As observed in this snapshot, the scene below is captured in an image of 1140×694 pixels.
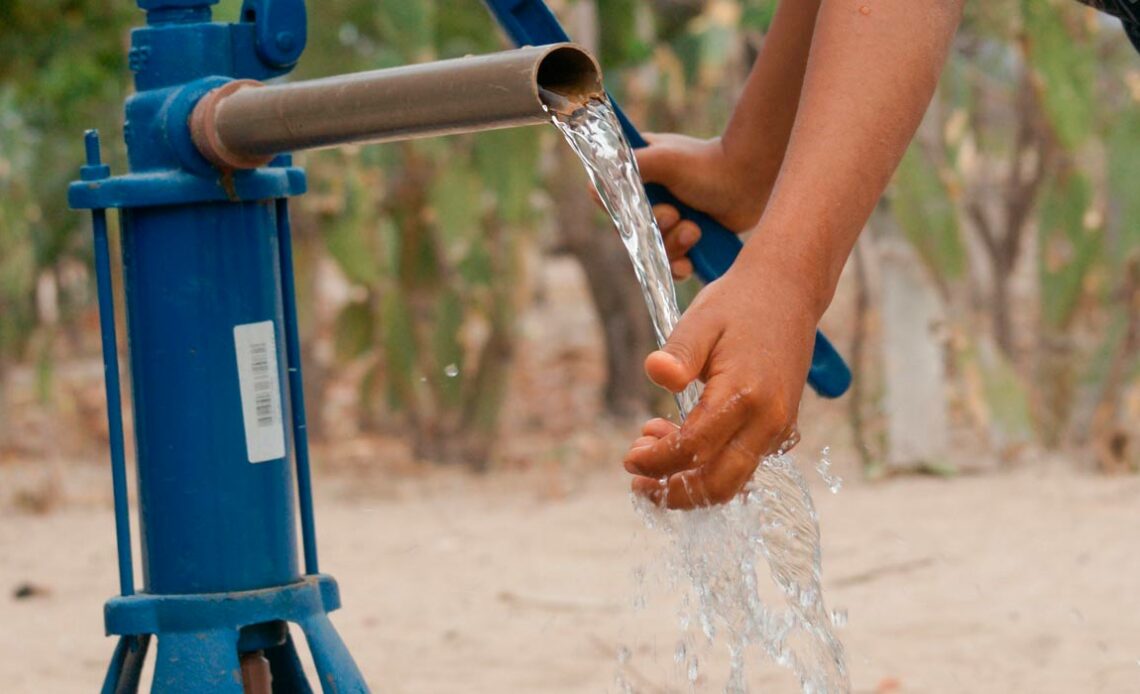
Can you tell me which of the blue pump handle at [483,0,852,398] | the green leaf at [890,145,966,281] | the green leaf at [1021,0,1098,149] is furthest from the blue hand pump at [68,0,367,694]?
the green leaf at [1021,0,1098,149]

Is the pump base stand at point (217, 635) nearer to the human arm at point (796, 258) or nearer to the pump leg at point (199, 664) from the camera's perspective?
the pump leg at point (199, 664)

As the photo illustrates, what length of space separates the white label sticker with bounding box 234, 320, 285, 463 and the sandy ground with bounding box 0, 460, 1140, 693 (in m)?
0.92

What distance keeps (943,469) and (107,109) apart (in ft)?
9.54

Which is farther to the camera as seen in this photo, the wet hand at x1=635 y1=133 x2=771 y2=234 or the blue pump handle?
the wet hand at x1=635 y1=133 x2=771 y2=234

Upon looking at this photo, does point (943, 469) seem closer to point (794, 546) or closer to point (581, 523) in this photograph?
point (581, 523)

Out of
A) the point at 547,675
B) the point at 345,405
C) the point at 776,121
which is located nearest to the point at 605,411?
the point at 345,405

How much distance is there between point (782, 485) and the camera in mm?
1260

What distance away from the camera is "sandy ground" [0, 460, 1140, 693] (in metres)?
2.12

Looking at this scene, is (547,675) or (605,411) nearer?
(547,675)

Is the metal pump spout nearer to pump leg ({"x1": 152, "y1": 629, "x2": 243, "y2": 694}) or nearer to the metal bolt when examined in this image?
the metal bolt

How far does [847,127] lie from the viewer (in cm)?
101

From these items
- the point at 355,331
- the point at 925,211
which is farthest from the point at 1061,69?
the point at 355,331

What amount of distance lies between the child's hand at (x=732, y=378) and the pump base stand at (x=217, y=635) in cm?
38

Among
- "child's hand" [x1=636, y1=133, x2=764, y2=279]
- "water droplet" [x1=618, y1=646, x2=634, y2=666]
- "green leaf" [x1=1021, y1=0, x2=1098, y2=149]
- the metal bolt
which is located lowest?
"water droplet" [x1=618, y1=646, x2=634, y2=666]
